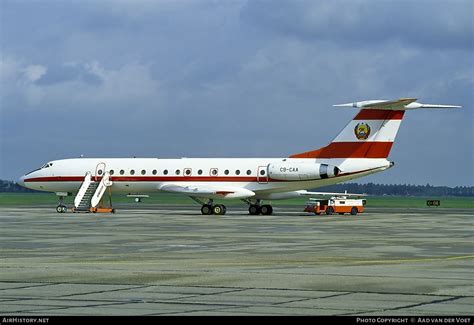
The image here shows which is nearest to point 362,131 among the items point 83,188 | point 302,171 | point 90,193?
point 302,171

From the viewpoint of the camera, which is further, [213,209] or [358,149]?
[213,209]

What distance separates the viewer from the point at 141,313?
49.8 ft

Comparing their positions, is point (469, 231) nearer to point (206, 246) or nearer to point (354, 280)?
point (206, 246)

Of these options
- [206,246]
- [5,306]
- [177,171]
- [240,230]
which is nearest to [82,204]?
[177,171]

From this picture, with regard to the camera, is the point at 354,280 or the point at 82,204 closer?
the point at 354,280

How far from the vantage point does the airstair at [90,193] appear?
67000mm

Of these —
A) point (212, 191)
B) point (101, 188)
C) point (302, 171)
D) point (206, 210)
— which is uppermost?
point (302, 171)

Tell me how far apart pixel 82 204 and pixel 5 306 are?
5173cm

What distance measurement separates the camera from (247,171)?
63.9 metres

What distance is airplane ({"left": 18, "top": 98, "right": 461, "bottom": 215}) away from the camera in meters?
61.6

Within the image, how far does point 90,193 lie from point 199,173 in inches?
327

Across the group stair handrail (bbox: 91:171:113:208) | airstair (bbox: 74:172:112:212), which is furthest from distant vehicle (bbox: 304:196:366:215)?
airstair (bbox: 74:172:112:212)

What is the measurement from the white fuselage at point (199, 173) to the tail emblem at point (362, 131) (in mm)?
1461

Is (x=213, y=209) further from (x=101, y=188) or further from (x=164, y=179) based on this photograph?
(x=101, y=188)
